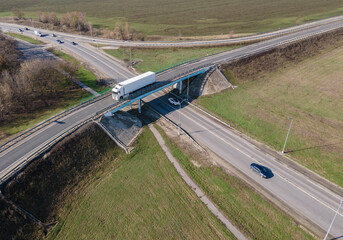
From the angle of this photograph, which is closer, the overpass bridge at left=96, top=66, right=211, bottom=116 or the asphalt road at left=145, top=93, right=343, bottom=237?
the asphalt road at left=145, top=93, right=343, bottom=237

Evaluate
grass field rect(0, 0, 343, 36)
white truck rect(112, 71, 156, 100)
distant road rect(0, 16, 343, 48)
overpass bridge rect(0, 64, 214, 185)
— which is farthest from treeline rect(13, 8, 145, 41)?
white truck rect(112, 71, 156, 100)

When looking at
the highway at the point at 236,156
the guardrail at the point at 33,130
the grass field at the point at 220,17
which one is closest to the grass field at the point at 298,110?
the highway at the point at 236,156

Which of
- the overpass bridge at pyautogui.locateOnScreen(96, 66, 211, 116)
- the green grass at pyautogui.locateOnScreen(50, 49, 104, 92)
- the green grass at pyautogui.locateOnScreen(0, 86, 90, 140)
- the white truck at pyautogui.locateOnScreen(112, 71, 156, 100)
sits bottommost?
the green grass at pyautogui.locateOnScreen(0, 86, 90, 140)

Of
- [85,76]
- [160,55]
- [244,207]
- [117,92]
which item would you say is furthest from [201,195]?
[160,55]

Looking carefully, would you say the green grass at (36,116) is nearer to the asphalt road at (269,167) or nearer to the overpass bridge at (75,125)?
the overpass bridge at (75,125)

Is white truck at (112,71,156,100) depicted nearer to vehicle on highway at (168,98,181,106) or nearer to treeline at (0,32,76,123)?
vehicle on highway at (168,98,181,106)

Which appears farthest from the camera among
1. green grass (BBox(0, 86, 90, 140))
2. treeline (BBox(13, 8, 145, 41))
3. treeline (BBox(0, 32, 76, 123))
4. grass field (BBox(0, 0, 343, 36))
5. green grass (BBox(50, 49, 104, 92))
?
grass field (BBox(0, 0, 343, 36))

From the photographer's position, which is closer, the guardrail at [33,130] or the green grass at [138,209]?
the green grass at [138,209]
